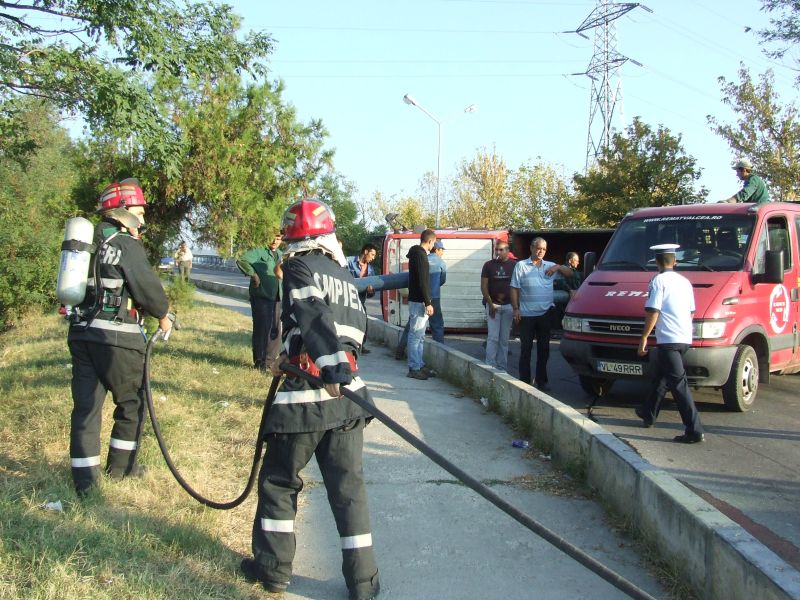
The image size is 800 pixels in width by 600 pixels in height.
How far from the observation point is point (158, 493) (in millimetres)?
4688

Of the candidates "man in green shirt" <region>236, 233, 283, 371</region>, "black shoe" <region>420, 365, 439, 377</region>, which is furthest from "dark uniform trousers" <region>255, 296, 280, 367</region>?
"black shoe" <region>420, 365, 439, 377</region>

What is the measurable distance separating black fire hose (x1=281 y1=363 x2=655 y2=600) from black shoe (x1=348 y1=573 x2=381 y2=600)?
0.85 metres

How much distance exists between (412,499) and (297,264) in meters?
2.13

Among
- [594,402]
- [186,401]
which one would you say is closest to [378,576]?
[186,401]

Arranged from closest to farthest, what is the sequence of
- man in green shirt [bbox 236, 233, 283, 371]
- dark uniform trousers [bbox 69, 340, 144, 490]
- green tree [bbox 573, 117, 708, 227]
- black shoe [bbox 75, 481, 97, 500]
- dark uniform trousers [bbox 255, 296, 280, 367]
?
black shoe [bbox 75, 481, 97, 500], dark uniform trousers [bbox 69, 340, 144, 490], man in green shirt [bbox 236, 233, 283, 371], dark uniform trousers [bbox 255, 296, 280, 367], green tree [bbox 573, 117, 708, 227]

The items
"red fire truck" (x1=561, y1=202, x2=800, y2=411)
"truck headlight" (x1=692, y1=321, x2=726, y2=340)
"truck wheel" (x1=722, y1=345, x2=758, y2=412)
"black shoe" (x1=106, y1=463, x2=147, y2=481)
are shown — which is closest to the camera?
"black shoe" (x1=106, y1=463, x2=147, y2=481)

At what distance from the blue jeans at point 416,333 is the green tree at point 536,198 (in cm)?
2452

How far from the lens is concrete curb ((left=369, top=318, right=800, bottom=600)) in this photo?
311cm

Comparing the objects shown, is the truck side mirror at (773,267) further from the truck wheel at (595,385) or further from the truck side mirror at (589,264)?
the truck side mirror at (589,264)

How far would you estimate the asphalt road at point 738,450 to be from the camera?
4902 millimetres

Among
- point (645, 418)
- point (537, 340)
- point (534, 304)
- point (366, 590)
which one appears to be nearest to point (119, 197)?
point (366, 590)

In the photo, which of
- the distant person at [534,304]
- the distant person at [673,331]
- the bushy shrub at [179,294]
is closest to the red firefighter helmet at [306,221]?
the distant person at [673,331]

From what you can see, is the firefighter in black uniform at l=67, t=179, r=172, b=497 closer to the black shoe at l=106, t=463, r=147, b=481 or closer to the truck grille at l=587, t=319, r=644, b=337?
the black shoe at l=106, t=463, r=147, b=481

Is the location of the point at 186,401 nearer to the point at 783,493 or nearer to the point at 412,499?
the point at 412,499
